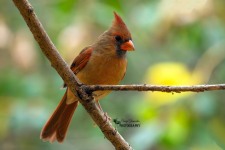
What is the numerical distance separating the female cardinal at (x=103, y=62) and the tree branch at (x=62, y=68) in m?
0.61

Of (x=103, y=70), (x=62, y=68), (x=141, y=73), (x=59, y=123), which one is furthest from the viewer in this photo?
(x=141, y=73)

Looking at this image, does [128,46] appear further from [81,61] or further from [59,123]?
[59,123]

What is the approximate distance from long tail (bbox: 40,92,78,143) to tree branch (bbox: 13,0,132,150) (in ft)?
3.25

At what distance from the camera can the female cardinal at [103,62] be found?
10.6 ft

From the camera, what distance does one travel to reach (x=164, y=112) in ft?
12.1

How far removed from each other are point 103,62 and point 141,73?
258 centimetres

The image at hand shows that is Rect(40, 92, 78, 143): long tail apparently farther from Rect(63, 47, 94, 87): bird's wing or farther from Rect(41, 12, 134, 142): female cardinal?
Rect(63, 47, 94, 87): bird's wing

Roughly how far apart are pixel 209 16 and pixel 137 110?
90 centimetres

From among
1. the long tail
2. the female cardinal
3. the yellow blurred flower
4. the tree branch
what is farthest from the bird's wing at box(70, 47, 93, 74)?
the tree branch

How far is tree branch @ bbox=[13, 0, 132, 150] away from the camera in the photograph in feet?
7.51

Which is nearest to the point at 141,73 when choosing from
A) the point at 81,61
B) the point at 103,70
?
the point at 81,61

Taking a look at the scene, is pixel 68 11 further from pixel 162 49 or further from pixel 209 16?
pixel 162 49

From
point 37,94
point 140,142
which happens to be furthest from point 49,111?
point 140,142

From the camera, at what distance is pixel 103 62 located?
3301 millimetres
